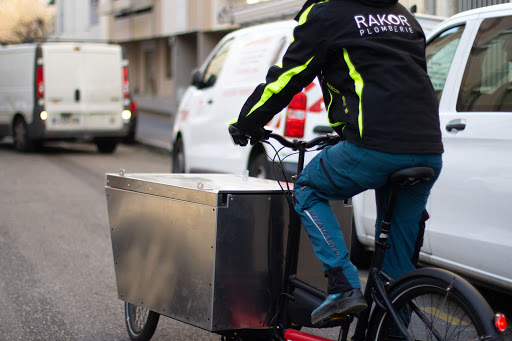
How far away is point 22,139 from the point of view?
1653 centimetres

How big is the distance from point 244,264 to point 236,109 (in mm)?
4629

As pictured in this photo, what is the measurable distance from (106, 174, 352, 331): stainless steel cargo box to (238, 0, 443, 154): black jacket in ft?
1.99

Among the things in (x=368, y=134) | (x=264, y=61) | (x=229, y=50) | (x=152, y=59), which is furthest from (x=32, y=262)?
(x=152, y=59)

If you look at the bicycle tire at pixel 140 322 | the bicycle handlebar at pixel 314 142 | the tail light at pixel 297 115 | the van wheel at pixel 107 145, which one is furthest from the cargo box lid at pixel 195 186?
the van wheel at pixel 107 145

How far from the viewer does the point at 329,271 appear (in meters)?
3.26

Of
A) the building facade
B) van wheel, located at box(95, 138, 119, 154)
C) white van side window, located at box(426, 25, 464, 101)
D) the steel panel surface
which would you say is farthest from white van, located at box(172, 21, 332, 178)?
van wheel, located at box(95, 138, 119, 154)

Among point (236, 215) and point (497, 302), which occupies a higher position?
point (236, 215)

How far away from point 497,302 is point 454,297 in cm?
264

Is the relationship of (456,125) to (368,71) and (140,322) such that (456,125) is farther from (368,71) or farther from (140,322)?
(140,322)

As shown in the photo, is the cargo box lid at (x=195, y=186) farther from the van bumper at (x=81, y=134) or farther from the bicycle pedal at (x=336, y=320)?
the van bumper at (x=81, y=134)

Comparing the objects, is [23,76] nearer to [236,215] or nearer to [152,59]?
[236,215]

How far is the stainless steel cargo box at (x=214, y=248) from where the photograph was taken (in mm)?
3559

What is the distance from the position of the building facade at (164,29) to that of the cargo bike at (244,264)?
9.98 metres

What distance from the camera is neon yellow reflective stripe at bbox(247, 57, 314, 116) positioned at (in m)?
3.22
